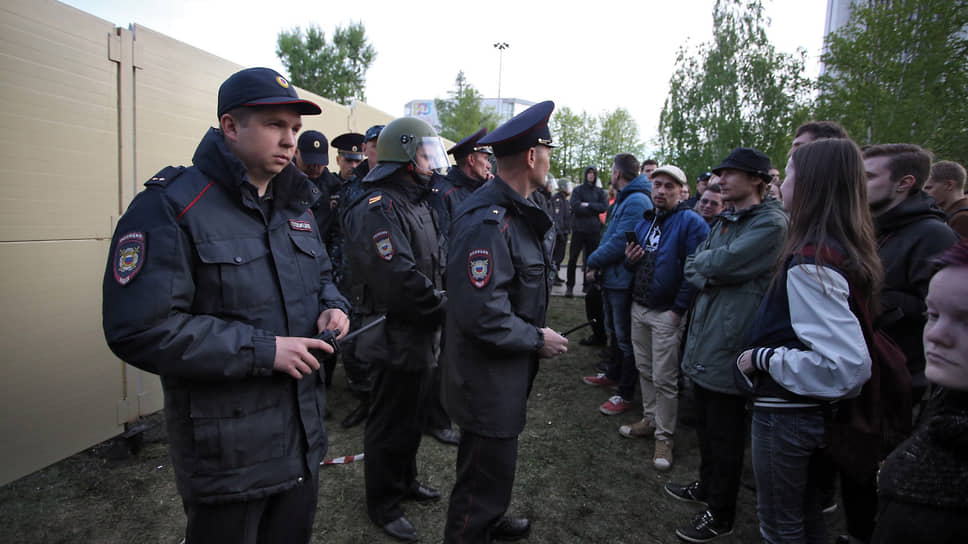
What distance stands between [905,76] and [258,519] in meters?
9.99

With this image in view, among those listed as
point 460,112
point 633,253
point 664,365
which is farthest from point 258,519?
point 460,112

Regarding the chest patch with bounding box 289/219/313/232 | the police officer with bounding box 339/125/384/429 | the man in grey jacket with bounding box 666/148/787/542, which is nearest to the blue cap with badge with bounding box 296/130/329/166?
the police officer with bounding box 339/125/384/429

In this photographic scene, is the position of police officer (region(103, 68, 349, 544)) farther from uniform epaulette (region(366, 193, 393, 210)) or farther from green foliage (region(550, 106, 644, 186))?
green foliage (region(550, 106, 644, 186))

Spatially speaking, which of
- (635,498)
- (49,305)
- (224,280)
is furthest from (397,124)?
(635,498)

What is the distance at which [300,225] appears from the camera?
1.95m

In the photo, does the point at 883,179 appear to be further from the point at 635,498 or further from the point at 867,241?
the point at 635,498

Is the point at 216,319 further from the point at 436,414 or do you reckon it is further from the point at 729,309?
the point at 436,414

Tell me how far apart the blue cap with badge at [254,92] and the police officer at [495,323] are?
0.90 meters

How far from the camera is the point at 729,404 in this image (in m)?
2.95

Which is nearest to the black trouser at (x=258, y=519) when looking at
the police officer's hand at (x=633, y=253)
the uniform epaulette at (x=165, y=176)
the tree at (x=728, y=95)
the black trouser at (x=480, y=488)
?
the black trouser at (x=480, y=488)

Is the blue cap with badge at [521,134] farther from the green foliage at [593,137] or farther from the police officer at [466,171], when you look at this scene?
the green foliage at [593,137]

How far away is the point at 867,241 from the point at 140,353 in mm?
2734

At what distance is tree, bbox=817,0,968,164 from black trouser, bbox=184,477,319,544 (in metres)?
9.13

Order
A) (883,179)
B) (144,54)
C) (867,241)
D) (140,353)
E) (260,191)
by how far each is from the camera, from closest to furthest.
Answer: (140,353) → (260,191) → (867,241) → (883,179) → (144,54)
